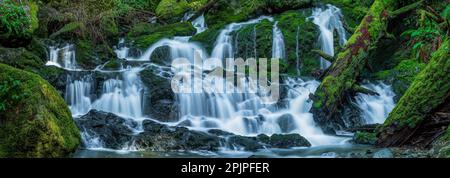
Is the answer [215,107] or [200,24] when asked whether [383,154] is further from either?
[200,24]

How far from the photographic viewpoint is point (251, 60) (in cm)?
1396

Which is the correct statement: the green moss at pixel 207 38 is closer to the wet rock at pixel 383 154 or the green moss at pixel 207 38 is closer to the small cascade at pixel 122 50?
the small cascade at pixel 122 50

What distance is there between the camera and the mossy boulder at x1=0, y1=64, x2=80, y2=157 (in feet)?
18.7

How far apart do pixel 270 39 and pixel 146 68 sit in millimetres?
4784

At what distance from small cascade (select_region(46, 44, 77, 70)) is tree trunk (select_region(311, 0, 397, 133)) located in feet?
23.7

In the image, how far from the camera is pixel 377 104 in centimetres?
1064

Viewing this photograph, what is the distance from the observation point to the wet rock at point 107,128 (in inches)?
309

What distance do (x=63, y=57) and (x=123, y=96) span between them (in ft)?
11.1

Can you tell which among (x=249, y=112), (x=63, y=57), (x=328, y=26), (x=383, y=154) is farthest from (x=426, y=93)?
(x=63, y=57)

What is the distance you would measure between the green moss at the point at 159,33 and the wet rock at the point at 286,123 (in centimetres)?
617

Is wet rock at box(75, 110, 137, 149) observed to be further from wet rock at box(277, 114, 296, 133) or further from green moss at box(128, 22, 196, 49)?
green moss at box(128, 22, 196, 49)

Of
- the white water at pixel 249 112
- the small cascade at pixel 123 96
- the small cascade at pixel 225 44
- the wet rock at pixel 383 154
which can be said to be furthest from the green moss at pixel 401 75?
the small cascade at pixel 123 96
